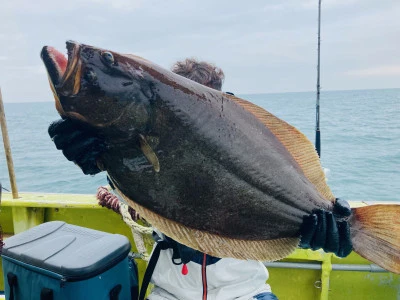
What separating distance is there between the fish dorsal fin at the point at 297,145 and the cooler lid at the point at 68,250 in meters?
1.56

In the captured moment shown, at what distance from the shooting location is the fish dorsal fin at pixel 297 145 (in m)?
2.27

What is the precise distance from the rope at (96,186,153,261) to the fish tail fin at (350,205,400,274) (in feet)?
6.23

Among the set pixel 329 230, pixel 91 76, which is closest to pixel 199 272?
pixel 329 230

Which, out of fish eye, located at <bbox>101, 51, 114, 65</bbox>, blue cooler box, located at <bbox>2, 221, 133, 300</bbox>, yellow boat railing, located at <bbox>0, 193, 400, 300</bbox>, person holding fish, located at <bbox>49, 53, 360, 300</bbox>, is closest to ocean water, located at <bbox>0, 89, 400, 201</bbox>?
yellow boat railing, located at <bbox>0, 193, 400, 300</bbox>

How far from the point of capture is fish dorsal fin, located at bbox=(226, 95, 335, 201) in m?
2.27

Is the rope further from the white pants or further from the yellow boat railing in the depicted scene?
the white pants

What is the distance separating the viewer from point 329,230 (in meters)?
2.46

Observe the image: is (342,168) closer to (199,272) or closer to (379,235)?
(199,272)

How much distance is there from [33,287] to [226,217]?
5.54 feet

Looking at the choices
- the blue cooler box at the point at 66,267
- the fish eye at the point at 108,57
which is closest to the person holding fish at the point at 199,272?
the blue cooler box at the point at 66,267

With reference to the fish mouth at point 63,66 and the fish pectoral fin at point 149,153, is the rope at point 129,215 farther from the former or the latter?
the fish mouth at point 63,66

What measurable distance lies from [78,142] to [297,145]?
127cm

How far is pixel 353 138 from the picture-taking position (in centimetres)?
2522

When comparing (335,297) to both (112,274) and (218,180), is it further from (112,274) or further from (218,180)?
(218,180)
